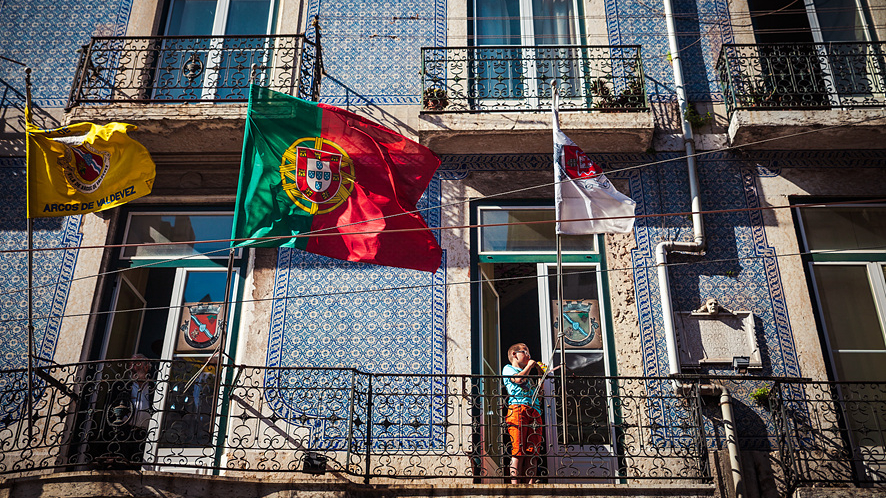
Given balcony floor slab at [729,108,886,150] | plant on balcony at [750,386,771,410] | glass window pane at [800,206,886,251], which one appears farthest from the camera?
glass window pane at [800,206,886,251]

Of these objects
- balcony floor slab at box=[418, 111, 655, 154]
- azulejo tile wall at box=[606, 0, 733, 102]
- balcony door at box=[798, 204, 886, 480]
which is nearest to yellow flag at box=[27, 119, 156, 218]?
balcony floor slab at box=[418, 111, 655, 154]

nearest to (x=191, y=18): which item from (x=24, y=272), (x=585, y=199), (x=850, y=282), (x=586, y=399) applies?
(x=24, y=272)

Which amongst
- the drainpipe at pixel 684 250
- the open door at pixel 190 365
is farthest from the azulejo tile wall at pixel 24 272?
the drainpipe at pixel 684 250

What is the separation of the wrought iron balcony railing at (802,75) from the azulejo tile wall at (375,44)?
115 inches

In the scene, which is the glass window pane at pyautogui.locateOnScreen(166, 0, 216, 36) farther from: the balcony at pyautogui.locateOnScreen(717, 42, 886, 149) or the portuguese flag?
the balcony at pyautogui.locateOnScreen(717, 42, 886, 149)

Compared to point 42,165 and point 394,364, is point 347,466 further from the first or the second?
point 42,165

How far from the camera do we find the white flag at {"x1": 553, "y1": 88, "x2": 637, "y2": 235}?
6.53 m

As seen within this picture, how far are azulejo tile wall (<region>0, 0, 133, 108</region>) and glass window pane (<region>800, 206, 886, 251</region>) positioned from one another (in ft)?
23.3

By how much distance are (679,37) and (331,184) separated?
4.01 meters

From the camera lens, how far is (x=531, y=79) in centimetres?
808

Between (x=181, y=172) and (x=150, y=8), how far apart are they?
2.01m

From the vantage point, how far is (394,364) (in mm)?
6852

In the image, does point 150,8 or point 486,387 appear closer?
point 486,387

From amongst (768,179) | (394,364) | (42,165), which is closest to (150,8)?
(42,165)
